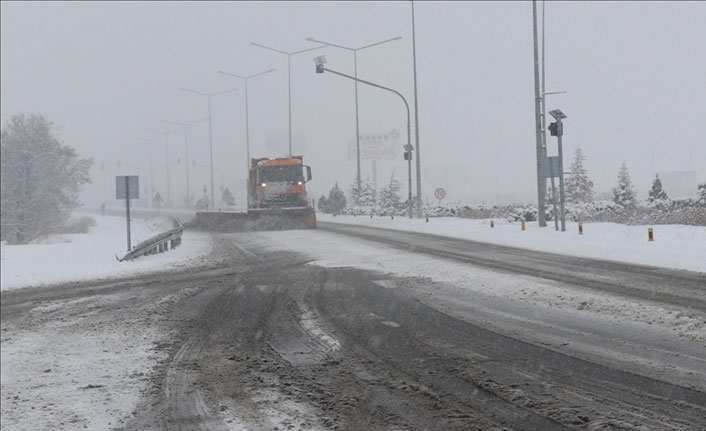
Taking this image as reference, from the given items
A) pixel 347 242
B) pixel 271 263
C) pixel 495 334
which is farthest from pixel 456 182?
pixel 495 334

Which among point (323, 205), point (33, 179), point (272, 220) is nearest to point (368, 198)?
point (323, 205)

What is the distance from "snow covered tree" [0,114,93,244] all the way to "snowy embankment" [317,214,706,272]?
111 feet

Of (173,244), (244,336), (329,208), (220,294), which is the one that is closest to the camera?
(244,336)

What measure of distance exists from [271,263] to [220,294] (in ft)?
14.8

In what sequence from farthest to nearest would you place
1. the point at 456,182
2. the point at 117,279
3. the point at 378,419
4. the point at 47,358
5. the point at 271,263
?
the point at 456,182, the point at 271,263, the point at 117,279, the point at 47,358, the point at 378,419

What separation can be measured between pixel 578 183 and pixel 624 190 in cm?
1062

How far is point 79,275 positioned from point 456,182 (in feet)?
246

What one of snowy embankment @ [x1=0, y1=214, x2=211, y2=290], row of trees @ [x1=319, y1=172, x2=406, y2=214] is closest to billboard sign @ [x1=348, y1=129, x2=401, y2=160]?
row of trees @ [x1=319, y1=172, x2=406, y2=214]

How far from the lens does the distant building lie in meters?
21.0

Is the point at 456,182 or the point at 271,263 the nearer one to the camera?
the point at 271,263

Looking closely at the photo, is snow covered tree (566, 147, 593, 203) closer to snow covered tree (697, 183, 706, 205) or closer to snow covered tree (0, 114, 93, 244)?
snow covered tree (697, 183, 706, 205)

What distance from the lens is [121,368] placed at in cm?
591

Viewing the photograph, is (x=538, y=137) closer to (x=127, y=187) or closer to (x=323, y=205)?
(x=127, y=187)

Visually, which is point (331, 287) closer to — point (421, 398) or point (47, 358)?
point (47, 358)
